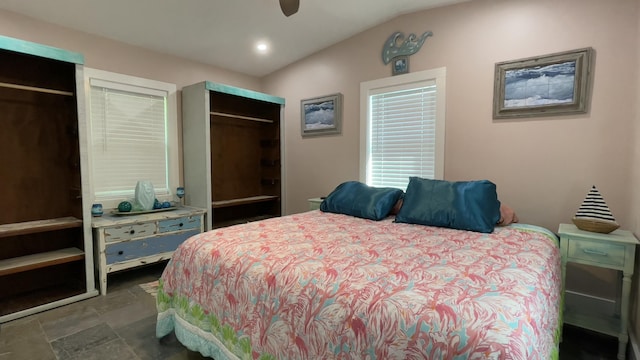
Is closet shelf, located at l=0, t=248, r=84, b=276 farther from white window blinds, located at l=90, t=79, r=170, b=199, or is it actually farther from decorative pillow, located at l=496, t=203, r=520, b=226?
decorative pillow, located at l=496, t=203, r=520, b=226

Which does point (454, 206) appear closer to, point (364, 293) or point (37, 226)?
point (364, 293)

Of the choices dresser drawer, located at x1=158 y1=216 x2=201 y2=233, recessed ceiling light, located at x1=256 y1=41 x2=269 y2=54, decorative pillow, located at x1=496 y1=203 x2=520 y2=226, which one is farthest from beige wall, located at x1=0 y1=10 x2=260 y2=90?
decorative pillow, located at x1=496 y1=203 x2=520 y2=226

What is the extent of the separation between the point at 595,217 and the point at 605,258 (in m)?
0.27

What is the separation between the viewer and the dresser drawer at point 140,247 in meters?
2.71

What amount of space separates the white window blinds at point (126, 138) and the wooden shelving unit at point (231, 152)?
27 centimetres

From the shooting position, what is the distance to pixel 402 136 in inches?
127

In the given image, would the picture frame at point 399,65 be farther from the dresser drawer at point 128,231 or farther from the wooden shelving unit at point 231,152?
the dresser drawer at point 128,231

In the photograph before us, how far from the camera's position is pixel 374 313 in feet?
3.54

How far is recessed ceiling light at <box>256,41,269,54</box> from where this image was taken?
350 centimetres

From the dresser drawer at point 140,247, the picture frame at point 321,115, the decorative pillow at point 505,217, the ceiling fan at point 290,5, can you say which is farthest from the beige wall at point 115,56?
the decorative pillow at point 505,217

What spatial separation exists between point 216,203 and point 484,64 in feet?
10.1

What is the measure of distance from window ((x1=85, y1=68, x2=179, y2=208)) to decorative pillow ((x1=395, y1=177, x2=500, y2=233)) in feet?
8.64

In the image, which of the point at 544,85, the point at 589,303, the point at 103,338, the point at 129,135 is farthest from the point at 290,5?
the point at 589,303

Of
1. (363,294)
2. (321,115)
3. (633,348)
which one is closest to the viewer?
(363,294)
